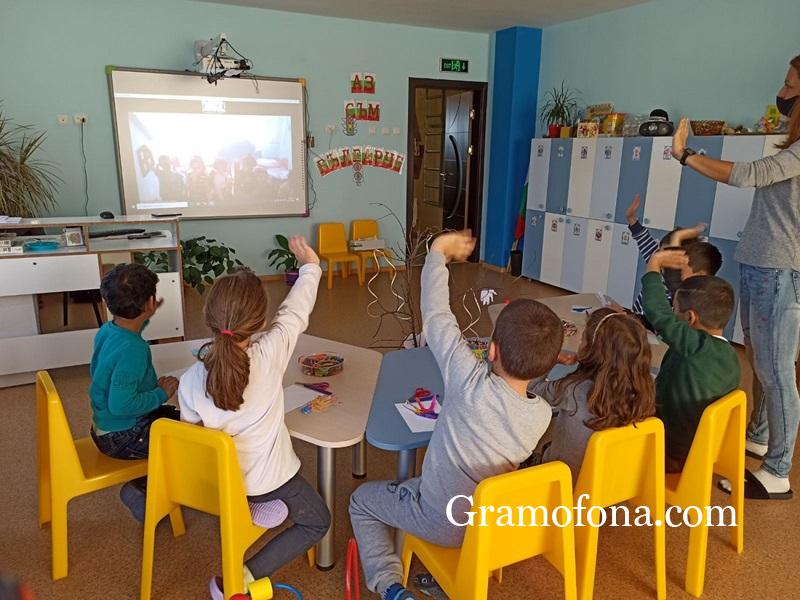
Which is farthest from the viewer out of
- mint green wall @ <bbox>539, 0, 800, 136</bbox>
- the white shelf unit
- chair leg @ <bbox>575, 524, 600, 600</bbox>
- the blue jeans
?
mint green wall @ <bbox>539, 0, 800, 136</bbox>

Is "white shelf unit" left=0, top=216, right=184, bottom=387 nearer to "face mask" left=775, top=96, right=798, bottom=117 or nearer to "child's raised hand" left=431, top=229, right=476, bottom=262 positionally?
"child's raised hand" left=431, top=229, right=476, bottom=262

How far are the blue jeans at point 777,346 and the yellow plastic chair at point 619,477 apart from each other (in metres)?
0.93

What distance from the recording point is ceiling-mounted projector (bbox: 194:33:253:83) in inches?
192

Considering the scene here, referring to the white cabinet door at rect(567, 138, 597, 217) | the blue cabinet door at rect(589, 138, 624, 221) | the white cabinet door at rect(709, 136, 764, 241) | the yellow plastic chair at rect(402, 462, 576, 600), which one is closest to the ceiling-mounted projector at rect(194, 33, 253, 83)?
the white cabinet door at rect(567, 138, 597, 217)

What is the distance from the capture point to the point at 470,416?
143 cm

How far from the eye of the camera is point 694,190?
4.38 m

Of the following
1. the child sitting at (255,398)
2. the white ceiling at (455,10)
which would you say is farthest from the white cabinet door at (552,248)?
the child sitting at (255,398)

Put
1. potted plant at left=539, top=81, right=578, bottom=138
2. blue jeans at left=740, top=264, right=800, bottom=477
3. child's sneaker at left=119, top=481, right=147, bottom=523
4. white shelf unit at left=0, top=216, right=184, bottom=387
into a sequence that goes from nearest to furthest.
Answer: child's sneaker at left=119, top=481, right=147, bottom=523
blue jeans at left=740, top=264, right=800, bottom=477
white shelf unit at left=0, top=216, right=184, bottom=387
potted plant at left=539, top=81, right=578, bottom=138

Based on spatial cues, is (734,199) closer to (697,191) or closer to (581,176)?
(697,191)

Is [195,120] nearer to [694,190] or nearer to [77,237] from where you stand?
[77,237]

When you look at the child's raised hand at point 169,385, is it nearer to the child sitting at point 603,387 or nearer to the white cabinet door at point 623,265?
the child sitting at point 603,387

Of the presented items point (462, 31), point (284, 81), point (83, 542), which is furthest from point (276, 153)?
point (83, 542)

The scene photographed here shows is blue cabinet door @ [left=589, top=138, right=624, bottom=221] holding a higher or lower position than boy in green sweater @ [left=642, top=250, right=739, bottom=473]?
higher

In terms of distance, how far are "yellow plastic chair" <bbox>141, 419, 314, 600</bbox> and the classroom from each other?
1cm
